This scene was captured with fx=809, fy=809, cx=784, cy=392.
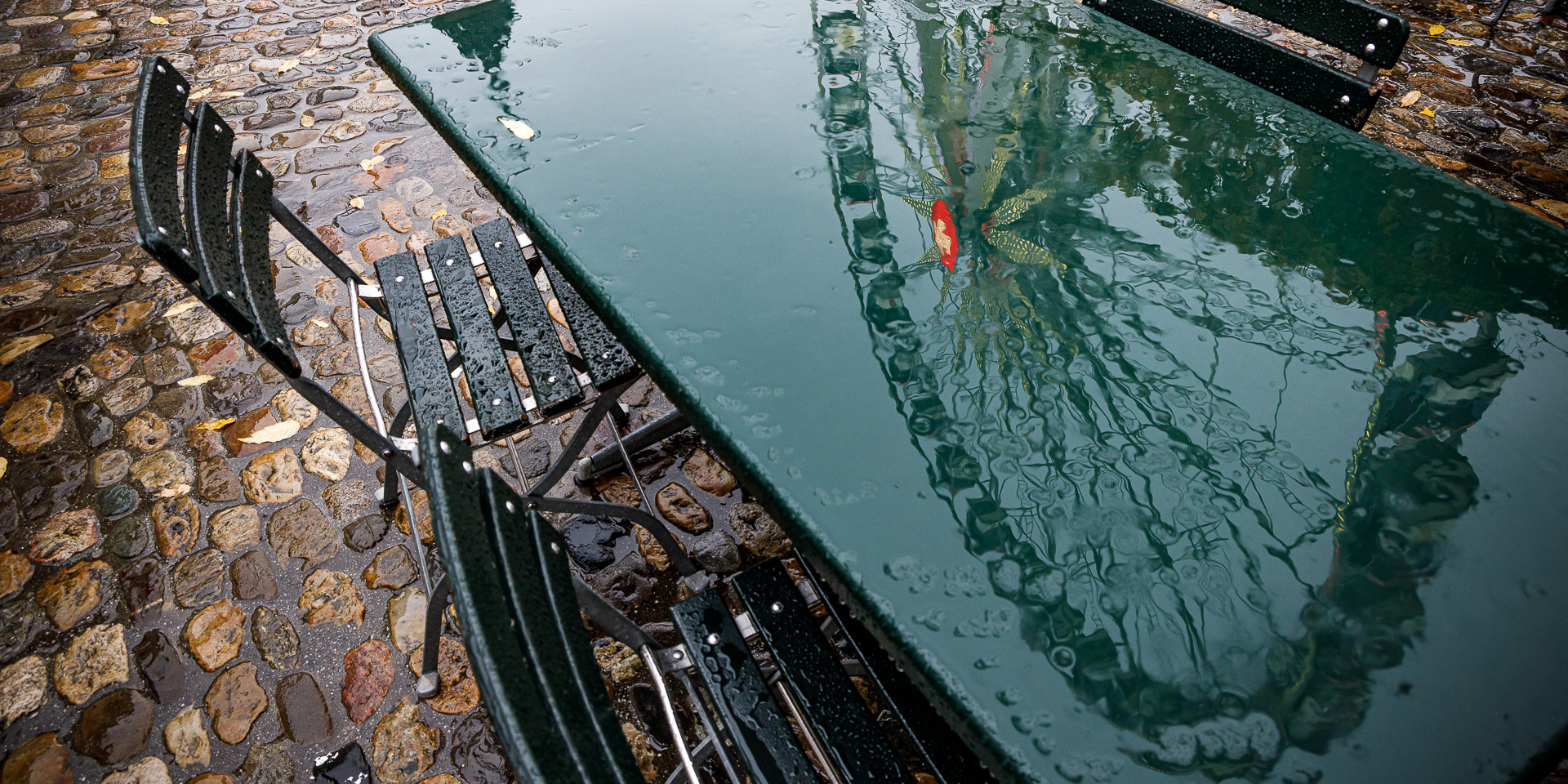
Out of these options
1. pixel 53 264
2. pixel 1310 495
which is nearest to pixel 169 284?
pixel 53 264

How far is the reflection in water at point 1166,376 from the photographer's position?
93 centimetres

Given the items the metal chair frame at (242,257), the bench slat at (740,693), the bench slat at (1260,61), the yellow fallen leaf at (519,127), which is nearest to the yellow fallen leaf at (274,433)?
the metal chair frame at (242,257)

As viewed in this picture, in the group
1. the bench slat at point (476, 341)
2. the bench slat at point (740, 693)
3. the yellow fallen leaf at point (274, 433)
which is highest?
the bench slat at point (476, 341)

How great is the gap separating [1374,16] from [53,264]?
15.3 ft

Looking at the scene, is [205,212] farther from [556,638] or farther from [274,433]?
[274,433]

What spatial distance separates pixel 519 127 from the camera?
1798mm

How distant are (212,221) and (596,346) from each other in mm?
793

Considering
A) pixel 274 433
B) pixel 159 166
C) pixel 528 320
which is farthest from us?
pixel 274 433

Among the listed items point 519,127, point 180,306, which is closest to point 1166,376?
point 519,127

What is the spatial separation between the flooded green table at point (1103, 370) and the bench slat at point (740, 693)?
44cm

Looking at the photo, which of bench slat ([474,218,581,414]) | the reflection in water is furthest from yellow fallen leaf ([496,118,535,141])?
the reflection in water

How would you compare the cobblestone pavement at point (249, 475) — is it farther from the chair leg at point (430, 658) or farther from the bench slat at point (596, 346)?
the bench slat at point (596, 346)

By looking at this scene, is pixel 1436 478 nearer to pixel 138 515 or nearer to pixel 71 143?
pixel 138 515

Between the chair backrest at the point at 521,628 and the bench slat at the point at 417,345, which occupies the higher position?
the chair backrest at the point at 521,628
